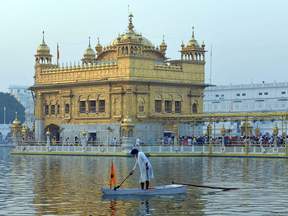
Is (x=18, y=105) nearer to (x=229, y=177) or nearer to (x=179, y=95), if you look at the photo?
(x=179, y=95)

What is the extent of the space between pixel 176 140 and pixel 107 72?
8.45m

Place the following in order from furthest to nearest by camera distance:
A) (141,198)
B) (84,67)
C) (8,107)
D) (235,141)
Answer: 1. (8,107)
2. (84,67)
3. (235,141)
4. (141,198)

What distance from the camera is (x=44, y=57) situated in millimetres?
54531

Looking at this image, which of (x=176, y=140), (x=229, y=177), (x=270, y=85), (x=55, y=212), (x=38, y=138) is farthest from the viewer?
(x=270, y=85)

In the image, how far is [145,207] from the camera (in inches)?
585

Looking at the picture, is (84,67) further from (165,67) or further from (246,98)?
(246,98)

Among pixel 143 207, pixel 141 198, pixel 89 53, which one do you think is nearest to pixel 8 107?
pixel 89 53

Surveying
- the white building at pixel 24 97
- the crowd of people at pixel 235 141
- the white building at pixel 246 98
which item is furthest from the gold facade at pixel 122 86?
the white building at pixel 24 97

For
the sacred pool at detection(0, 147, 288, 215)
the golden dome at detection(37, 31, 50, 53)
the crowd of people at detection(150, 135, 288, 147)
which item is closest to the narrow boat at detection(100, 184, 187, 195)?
the sacred pool at detection(0, 147, 288, 215)

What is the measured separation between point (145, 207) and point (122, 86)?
3246 cm

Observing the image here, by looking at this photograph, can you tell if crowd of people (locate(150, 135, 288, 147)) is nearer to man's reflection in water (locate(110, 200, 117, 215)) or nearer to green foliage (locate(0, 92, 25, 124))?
man's reflection in water (locate(110, 200, 117, 215))

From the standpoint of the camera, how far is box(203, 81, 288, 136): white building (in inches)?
4449

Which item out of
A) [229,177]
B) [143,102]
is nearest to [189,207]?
[229,177]

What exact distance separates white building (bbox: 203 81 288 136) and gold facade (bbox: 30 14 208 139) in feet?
184
